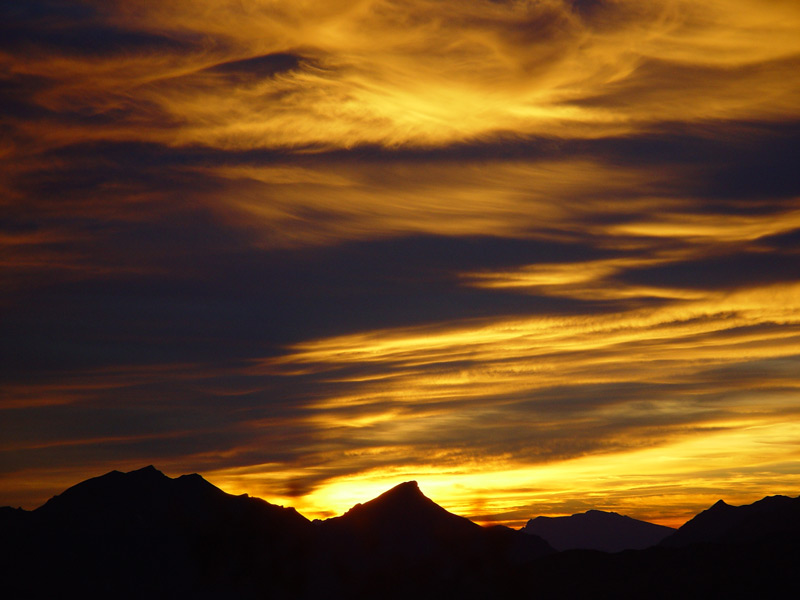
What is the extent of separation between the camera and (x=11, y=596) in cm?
19800
